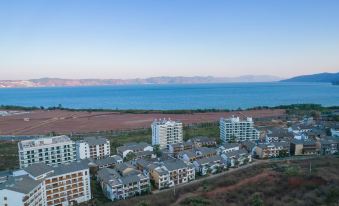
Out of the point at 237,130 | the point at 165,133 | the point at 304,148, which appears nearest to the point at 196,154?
the point at 165,133

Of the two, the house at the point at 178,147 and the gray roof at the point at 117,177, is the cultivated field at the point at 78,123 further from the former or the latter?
the gray roof at the point at 117,177

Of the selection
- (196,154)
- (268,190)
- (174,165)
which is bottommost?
(268,190)

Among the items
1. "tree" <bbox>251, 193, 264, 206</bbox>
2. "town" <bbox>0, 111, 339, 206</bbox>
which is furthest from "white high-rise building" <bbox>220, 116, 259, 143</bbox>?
"tree" <bbox>251, 193, 264, 206</bbox>

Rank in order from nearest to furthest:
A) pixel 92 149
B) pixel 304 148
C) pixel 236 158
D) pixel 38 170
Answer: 1. pixel 38 170
2. pixel 236 158
3. pixel 92 149
4. pixel 304 148

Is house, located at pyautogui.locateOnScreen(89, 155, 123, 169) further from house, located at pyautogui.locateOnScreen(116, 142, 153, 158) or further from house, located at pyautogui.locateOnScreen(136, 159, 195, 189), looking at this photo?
house, located at pyautogui.locateOnScreen(136, 159, 195, 189)

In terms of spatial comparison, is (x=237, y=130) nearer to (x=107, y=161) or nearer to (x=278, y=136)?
(x=278, y=136)

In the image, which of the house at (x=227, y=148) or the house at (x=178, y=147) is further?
the house at (x=178, y=147)

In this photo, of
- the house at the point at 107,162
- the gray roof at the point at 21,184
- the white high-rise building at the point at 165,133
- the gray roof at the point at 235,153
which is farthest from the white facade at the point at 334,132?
the gray roof at the point at 21,184
